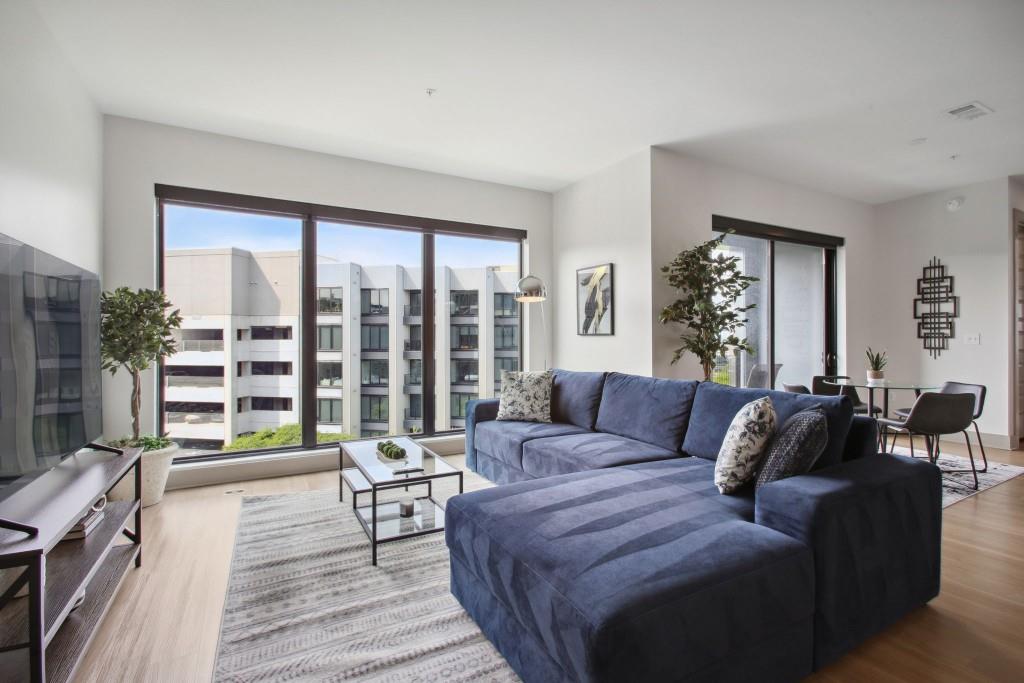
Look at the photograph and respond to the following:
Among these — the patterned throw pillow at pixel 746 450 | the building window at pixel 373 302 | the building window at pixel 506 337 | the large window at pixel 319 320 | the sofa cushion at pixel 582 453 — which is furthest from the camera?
the building window at pixel 506 337

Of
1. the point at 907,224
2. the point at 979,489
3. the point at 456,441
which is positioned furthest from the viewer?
the point at 907,224

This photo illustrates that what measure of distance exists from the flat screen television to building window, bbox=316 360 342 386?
74.9 inches

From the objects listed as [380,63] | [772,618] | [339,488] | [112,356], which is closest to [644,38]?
[380,63]

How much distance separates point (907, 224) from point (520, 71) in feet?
18.0

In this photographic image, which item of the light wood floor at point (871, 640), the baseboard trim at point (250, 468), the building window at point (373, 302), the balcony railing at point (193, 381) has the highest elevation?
the building window at point (373, 302)

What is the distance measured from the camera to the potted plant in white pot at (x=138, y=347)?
3.09 meters

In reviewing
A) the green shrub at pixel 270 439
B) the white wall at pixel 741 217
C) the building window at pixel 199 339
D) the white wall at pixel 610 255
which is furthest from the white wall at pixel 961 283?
the building window at pixel 199 339

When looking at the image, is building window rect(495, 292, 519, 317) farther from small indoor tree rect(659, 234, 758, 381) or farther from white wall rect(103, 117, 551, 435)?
small indoor tree rect(659, 234, 758, 381)

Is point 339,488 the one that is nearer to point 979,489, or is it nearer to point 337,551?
point 337,551

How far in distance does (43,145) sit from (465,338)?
3416 mm

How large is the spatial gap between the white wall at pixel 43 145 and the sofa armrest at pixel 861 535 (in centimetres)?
343

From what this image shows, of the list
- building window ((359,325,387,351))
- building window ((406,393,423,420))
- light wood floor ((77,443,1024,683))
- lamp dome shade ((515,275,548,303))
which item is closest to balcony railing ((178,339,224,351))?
building window ((359,325,387,351))

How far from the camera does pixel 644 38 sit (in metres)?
2.67

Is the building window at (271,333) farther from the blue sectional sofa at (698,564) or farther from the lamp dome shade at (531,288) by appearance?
the blue sectional sofa at (698,564)
